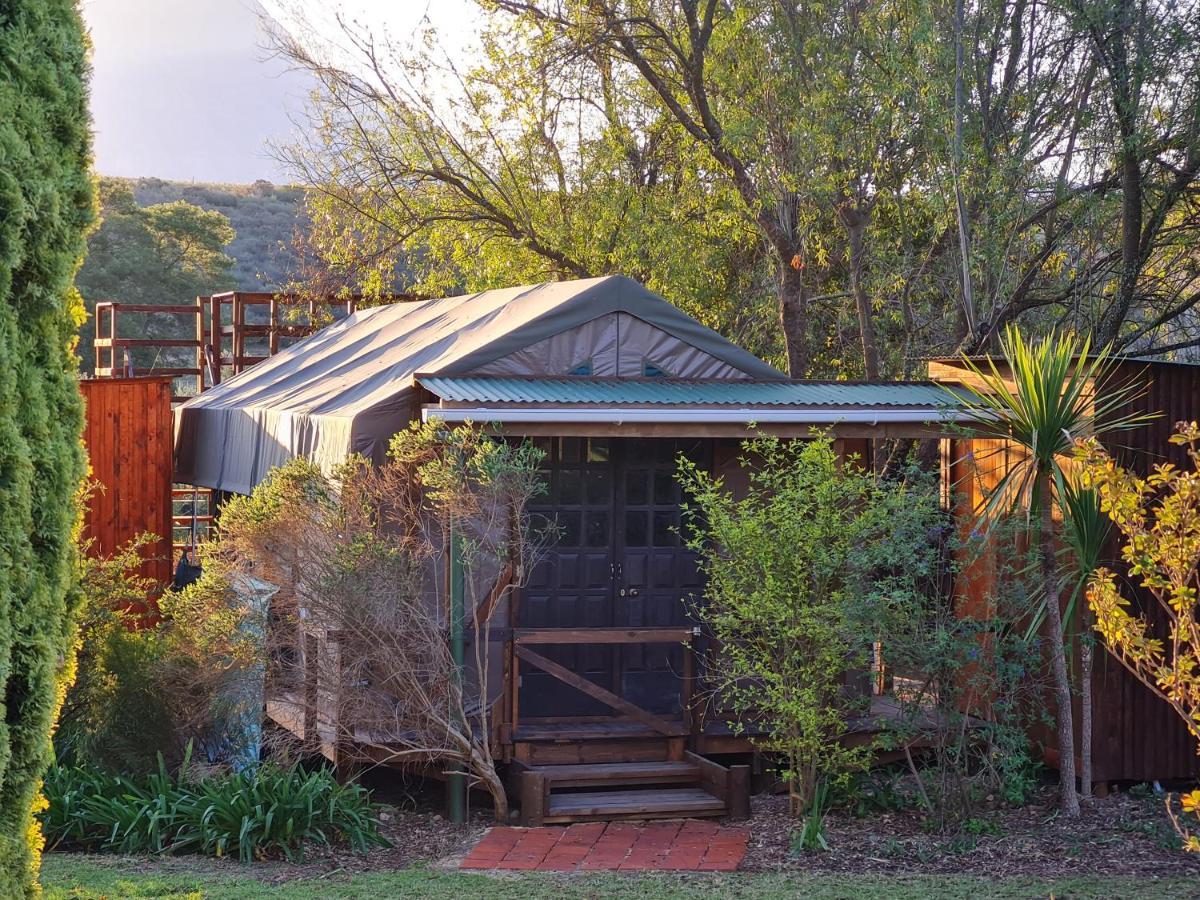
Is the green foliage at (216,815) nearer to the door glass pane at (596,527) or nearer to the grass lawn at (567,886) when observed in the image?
the grass lawn at (567,886)

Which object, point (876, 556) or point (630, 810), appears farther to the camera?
point (630, 810)

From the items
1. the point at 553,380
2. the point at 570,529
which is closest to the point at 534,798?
the point at 570,529

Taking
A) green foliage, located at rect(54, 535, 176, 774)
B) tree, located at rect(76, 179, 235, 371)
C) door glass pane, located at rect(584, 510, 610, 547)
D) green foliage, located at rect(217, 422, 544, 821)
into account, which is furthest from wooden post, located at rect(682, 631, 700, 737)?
tree, located at rect(76, 179, 235, 371)

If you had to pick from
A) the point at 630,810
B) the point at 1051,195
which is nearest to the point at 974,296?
the point at 1051,195

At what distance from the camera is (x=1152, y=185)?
11.7 meters

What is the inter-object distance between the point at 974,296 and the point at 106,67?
15625cm

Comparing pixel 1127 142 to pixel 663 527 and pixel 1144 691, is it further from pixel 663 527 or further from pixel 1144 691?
pixel 663 527

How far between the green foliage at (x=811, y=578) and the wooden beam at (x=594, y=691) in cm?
107

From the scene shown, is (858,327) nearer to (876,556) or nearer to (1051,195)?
(1051,195)

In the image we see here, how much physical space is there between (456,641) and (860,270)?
27.6 ft

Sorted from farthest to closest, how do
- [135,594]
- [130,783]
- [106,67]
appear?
[106,67] → [135,594] → [130,783]

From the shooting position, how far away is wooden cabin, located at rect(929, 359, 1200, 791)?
8492 millimetres

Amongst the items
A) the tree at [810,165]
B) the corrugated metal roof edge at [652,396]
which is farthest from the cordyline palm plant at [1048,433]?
the tree at [810,165]

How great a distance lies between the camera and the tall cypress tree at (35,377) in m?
4.09
